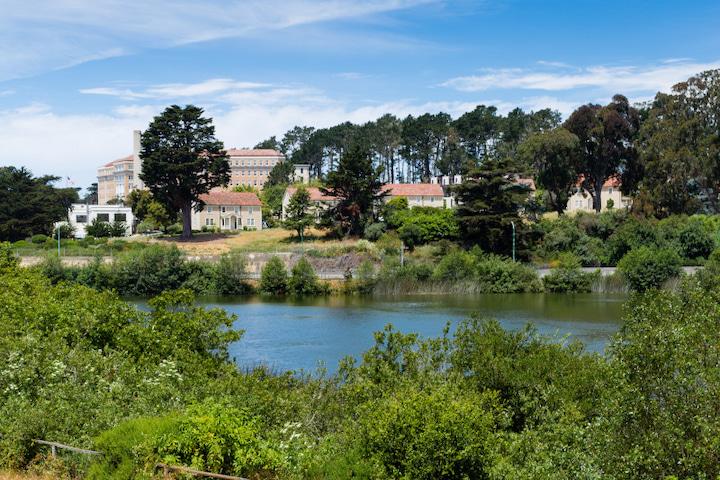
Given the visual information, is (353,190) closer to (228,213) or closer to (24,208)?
(228,213)

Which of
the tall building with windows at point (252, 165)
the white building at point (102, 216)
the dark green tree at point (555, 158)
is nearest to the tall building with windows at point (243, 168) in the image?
the tall building with windows at point (252, 165)

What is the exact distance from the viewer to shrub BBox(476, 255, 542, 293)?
6345 cm

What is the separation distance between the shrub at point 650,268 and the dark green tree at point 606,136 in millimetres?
21091

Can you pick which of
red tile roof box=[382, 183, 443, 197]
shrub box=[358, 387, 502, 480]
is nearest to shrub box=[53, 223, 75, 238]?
red tile roof box=[382, 183, 443, 197]

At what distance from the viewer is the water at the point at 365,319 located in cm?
3466

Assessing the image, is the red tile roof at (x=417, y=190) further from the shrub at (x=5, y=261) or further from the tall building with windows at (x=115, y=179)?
the shrub at (x=5, y=261)

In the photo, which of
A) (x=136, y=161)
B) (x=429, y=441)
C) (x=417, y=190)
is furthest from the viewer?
(x=136, y=161)

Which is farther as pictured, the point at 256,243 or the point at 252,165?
the point at 252,165

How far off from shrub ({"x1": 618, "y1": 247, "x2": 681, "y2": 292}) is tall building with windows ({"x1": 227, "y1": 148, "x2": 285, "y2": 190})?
10077 centimetres

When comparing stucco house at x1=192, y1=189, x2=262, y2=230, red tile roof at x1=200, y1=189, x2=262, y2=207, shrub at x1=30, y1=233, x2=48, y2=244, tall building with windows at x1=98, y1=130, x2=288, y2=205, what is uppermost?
tall building with windows at x1=98, y1=130, x2=288, y2=205

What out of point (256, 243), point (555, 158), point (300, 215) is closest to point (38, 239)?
point (256, 243)

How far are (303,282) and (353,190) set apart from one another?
16225mm

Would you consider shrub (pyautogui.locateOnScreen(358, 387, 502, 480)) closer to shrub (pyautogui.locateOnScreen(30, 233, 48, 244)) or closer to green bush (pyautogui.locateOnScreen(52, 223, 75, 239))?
shrub (pyautogui.locateOnScreen(30, 233, 48, 244))

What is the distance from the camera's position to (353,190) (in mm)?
78062
